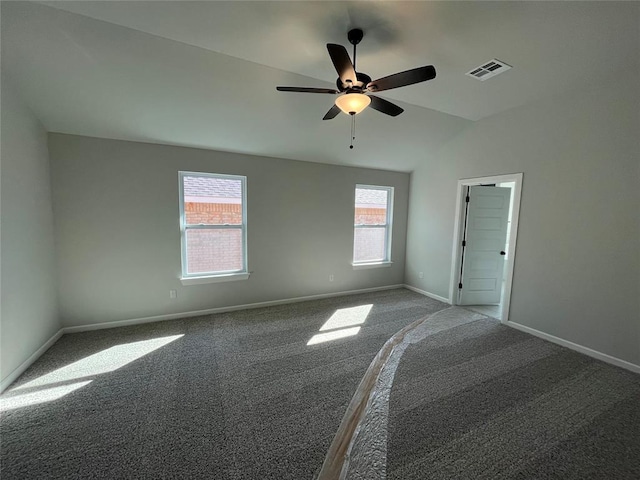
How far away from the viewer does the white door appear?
4348 mm

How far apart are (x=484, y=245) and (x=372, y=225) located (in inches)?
76.8

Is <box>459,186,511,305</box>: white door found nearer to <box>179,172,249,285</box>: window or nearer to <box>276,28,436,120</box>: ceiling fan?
<box>276,28,436,120</box>: ceiling fan

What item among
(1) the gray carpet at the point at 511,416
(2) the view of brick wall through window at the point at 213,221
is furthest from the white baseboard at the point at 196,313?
(1) the gray carpet at the point at 511,416

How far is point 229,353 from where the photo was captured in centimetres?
284

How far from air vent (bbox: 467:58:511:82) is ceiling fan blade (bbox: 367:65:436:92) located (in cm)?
135

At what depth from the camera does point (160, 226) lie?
3.51m

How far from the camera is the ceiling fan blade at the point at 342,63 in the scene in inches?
61.5

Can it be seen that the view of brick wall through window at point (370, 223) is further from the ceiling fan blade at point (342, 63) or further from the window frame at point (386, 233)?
the ceiling fan blade at point (342, 63)

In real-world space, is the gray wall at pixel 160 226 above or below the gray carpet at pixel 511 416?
above

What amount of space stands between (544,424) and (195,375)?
9.41 ft

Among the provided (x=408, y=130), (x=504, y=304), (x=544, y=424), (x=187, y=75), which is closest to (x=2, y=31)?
(x=187, y=75)

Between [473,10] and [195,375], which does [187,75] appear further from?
[195,375]

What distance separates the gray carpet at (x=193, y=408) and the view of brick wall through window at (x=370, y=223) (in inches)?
79.0

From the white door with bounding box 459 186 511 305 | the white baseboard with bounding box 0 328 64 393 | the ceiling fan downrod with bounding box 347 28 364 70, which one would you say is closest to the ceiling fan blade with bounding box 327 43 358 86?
the ceiling fan downrod with bounding box 347 28 364 70
